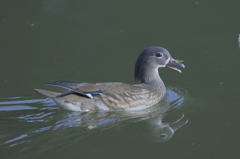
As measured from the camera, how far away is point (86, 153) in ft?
14.7

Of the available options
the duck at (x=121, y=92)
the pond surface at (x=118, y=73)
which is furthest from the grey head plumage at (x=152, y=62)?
the pond surface at (x=118, y=73)

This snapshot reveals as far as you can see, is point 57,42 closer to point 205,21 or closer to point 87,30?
point 87,30

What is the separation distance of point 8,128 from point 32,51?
4.14 m

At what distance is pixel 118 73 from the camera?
7.73 meters

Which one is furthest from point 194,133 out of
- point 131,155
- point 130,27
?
point 130,27

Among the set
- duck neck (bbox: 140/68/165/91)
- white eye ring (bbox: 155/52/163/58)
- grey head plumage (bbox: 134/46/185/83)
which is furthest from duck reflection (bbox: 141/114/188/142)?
white eye ring (bbox: 155/52/163/58)

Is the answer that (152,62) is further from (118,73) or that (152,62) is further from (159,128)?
(159,128)

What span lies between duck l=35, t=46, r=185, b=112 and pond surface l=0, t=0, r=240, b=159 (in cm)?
20

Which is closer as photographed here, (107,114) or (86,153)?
(86,153)

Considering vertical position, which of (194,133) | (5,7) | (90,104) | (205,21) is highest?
(5,7)

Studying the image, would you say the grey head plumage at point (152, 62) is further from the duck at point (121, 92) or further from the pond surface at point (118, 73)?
the pond surface at point (118, 73)

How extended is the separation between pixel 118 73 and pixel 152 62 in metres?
1.14

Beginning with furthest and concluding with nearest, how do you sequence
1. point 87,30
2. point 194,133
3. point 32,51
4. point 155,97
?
point 87,30 → point 32,51 → point 155,97 → point 194,133

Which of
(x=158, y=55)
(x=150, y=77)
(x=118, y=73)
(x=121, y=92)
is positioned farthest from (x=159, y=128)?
(x=118, y=73)
